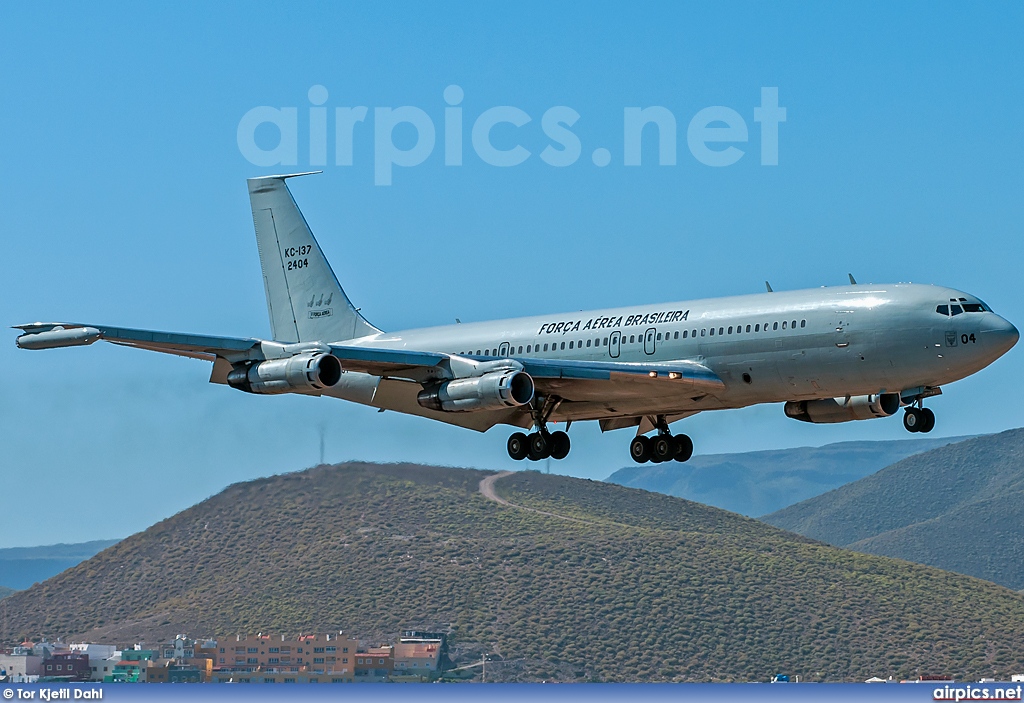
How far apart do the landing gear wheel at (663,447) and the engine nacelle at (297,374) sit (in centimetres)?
1429

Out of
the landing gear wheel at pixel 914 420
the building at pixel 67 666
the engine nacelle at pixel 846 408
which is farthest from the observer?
the building at pixel 67 666

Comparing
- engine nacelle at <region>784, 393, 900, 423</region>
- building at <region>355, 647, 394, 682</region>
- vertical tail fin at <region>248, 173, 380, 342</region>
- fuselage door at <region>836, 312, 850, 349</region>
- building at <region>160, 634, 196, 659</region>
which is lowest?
building at <region>355, 647, 394, 682</region>

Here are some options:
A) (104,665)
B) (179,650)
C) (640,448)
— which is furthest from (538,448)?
(104,665)

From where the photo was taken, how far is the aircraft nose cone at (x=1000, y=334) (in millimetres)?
52062

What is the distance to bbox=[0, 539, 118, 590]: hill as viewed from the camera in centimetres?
15475

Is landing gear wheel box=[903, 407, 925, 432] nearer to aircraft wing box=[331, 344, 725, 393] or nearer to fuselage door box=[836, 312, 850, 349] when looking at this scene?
fuselage door box=[836, 312, 850, 349]

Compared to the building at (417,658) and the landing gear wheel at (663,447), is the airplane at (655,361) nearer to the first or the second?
the landing gear wheel at (663,447)

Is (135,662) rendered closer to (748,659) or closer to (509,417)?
(748,659)

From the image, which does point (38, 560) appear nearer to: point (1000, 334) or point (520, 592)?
point (520, 592)

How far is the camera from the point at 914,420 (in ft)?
179

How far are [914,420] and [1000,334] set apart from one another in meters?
4.40

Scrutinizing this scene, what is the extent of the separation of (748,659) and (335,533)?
38.8 meters

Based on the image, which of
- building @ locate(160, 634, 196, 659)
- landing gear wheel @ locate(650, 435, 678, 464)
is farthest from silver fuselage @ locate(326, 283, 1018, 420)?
building @ locate(160, 634, 196, 659)

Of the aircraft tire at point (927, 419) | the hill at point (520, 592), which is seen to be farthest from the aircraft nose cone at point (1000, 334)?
the hill at point (520, 592)
